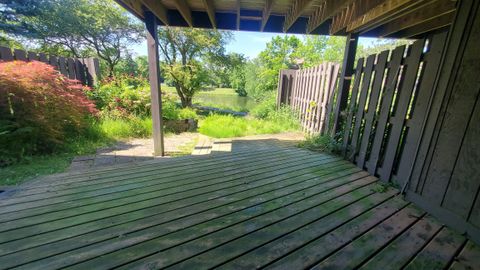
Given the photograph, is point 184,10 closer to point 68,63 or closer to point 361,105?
point 361,105

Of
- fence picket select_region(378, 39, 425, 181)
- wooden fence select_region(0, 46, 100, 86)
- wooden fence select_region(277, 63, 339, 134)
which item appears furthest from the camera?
wooden fence select_region(277, 63, 339, 134)

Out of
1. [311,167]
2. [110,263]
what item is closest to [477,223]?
[311,167]

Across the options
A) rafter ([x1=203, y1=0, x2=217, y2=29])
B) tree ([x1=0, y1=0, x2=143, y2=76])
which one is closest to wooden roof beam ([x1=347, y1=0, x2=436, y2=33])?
rafter ([x1=203, y1=0, x2=217, y2=29])

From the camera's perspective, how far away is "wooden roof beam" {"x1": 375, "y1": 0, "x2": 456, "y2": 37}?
2140mm

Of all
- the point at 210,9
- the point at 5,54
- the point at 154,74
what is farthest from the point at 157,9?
the point at 5,54

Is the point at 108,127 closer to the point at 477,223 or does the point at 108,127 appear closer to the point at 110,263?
the point at 110,263

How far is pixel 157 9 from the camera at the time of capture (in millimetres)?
2871

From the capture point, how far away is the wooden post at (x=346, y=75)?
3.20 m

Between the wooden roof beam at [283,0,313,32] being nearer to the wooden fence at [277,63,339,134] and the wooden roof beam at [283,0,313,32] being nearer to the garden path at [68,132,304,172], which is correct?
the wooden fence at [277,63,339,134]

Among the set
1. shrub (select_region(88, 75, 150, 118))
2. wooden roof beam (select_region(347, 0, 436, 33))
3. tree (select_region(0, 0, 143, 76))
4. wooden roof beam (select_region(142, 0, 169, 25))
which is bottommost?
shrub (select_region(88, 75, 150, 118))

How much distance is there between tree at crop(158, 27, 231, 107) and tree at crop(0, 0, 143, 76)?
242 centimetres

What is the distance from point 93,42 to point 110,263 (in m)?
15.5

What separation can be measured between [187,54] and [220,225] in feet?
42.2

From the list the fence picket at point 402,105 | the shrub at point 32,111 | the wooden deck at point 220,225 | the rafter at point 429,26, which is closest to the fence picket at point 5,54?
the shrub at point 32,111
